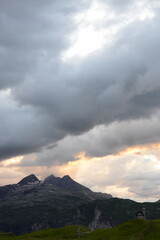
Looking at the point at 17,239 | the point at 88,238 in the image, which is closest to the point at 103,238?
the point at 88,238

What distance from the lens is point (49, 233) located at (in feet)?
453

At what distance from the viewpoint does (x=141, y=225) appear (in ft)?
369

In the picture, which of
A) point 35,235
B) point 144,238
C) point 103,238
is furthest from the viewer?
point 35,235

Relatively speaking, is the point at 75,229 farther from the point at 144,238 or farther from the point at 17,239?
the point at 144,238

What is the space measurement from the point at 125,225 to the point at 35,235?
42186mm

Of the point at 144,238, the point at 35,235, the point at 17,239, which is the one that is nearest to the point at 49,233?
the point at 35,235

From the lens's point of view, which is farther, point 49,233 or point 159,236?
point 49,233

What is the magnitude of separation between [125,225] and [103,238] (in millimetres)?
12897

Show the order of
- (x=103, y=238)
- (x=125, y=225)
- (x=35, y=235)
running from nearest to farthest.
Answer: (x=103, y=238), (x=125, y=225), (x=35, y=235)

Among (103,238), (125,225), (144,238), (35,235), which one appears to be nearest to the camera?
(144,238)

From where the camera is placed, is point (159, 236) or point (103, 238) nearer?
point (159, 236)

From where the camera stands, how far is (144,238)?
9781cm

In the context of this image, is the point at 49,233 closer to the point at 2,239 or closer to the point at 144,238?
the point at 2,239

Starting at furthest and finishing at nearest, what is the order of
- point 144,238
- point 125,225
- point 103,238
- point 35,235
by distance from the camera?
point 35,235 < point 125,225 < point 103,238 < point 144,238
